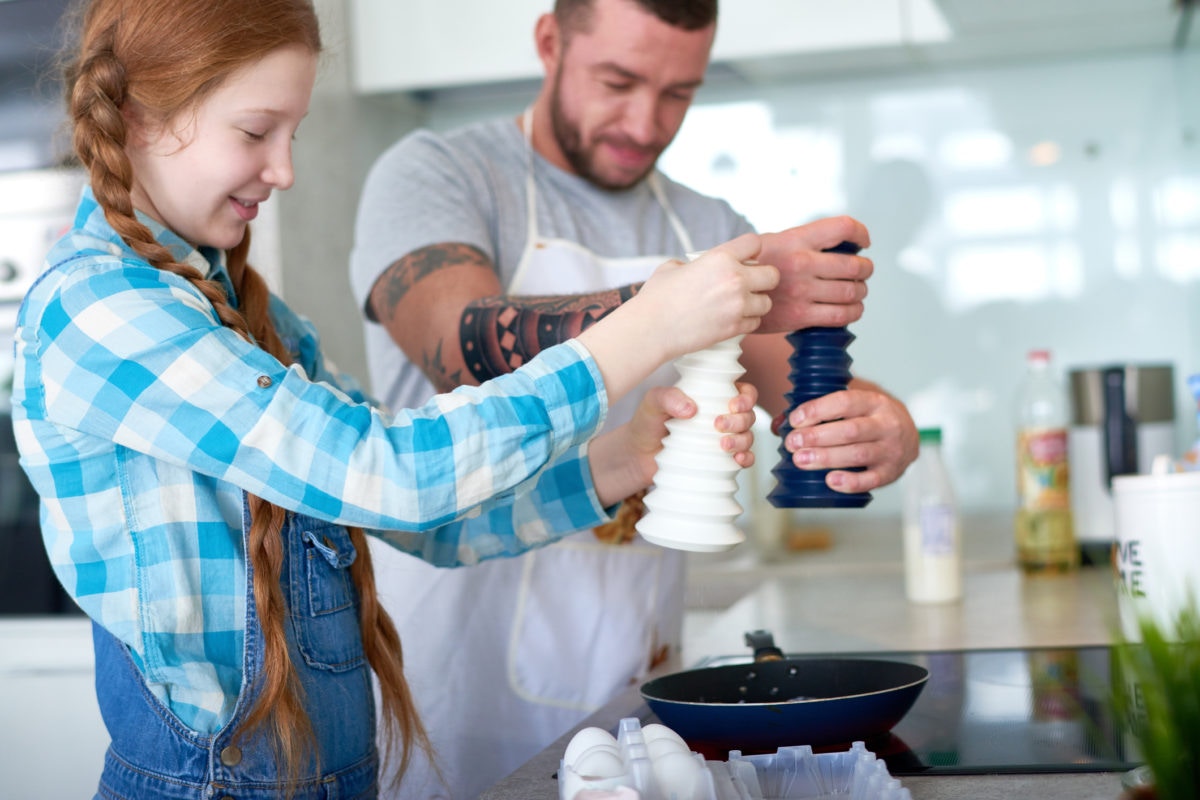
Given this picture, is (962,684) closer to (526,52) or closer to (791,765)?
(791,765)

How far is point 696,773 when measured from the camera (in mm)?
662

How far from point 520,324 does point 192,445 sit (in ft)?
1.33

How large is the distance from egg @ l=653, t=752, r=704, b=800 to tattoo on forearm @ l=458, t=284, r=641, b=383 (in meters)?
0.47

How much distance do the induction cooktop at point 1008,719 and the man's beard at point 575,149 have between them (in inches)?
23.5

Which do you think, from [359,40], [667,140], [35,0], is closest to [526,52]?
[359,40]

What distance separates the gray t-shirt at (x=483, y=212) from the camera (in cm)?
137

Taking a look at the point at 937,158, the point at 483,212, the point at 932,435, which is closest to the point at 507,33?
the point at 937,158

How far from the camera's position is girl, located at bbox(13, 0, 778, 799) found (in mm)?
761

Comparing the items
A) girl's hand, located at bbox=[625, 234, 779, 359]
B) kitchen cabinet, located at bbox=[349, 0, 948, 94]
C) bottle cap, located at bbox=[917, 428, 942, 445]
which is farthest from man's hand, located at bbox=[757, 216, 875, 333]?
kitchen cabinet, located at bbox=[349, 0, 948, 94]

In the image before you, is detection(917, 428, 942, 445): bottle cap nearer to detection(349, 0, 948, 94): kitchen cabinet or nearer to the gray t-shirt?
the gray t-shirt

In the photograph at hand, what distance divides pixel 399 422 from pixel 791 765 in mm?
326

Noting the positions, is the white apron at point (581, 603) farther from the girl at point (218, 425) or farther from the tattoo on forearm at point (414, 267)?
the girl at point (218, 425)

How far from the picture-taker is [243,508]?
0.86 m

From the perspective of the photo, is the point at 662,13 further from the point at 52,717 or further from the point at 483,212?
the point at 52,717
